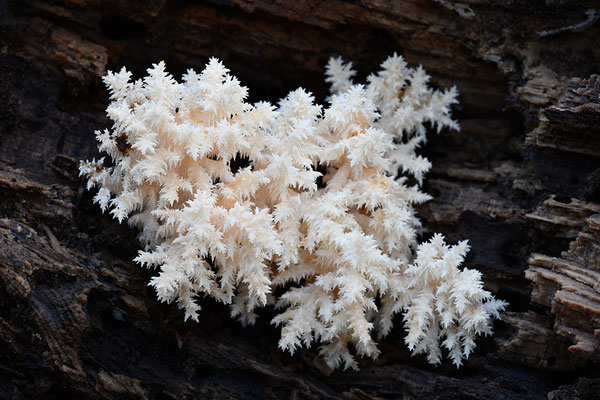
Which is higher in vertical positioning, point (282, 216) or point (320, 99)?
point (320, 99)

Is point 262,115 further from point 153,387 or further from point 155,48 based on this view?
point 153,387

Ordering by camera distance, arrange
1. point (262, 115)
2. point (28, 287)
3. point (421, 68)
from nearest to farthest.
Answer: point (28, 287) → point (262, 115) → point (421, 68)

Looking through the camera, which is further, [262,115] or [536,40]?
[536,40]

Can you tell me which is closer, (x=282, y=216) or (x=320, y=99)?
(x=282, y=216)

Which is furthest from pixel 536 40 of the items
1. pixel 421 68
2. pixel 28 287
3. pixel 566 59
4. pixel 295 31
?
pixel 28 287
